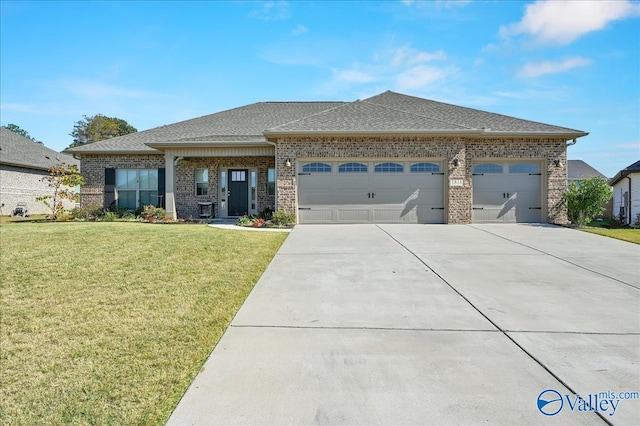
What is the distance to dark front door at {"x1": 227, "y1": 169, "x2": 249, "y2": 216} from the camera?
14328 millimetres

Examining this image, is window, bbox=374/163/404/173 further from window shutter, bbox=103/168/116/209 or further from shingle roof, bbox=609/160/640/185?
shingle roof, bbox=609/160/640/185

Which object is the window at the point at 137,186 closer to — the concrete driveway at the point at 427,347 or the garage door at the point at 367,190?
the garage door at the point at 367,190

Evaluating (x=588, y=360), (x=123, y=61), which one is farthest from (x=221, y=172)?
(x=588, y=360)

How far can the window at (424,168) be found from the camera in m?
12.1

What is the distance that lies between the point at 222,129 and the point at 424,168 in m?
9.16

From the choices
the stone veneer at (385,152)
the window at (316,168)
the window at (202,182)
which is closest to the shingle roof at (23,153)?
the window at (202,182)

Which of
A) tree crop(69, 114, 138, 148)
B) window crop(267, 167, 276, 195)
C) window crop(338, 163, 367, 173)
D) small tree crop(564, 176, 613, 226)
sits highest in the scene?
tree crop(69, 114, 138, 148)

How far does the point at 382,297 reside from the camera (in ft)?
14.4

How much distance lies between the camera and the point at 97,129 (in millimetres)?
47281

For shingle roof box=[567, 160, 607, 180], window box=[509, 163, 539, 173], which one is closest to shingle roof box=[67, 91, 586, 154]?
window box=[509, 163, 539, 173]

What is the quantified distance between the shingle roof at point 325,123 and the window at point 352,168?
4.16 feet

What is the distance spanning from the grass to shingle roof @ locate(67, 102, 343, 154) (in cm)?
686

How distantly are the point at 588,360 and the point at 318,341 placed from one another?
7.87ft

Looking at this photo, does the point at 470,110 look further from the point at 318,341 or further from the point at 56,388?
the point at 56,388
